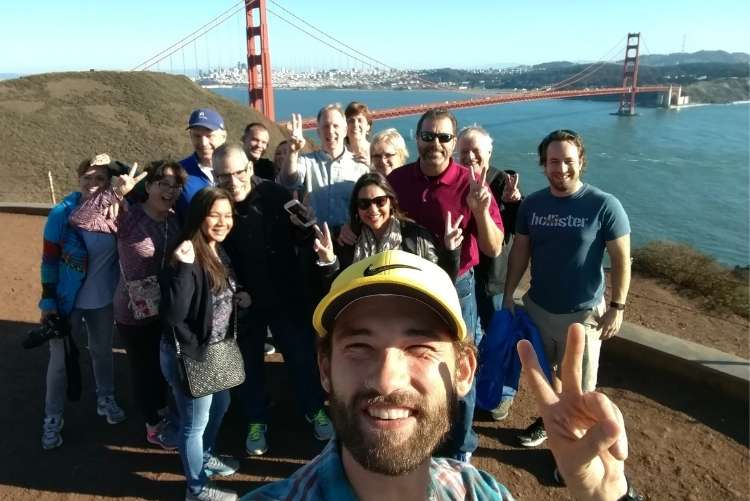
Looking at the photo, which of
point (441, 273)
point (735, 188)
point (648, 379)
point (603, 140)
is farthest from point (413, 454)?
point (603, 140)

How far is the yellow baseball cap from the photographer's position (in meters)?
0.99

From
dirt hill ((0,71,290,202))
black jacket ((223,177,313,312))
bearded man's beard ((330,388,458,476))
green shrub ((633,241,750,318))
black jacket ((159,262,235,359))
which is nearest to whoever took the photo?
bearded man's beard ((330,388,458,476))

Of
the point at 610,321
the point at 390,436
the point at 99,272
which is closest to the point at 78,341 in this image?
the point at 99,272

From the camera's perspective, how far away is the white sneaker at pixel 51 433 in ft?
8.95

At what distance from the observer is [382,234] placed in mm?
2236

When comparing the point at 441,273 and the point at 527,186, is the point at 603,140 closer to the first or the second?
the point at 527,186

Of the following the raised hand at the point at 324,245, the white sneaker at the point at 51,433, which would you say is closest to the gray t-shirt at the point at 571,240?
the raised hand at the point at 324,245

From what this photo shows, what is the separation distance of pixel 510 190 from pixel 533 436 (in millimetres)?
1381

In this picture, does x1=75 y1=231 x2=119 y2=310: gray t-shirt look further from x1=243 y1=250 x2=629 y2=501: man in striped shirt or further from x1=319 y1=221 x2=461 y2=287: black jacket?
x1=243 y1=250 x2=629 y2=501: man in striped shirt

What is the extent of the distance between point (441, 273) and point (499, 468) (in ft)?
6.37

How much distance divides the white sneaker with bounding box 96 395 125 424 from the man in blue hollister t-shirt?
7.94 feet

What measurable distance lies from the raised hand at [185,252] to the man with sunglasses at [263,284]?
33 cm

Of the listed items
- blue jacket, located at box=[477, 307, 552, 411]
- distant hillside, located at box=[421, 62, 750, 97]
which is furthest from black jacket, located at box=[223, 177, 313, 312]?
distant hillside, located at box=[421, 62, 750, 97]

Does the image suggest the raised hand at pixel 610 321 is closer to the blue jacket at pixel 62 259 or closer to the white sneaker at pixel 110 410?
the blue jacket at pixel 62 259
